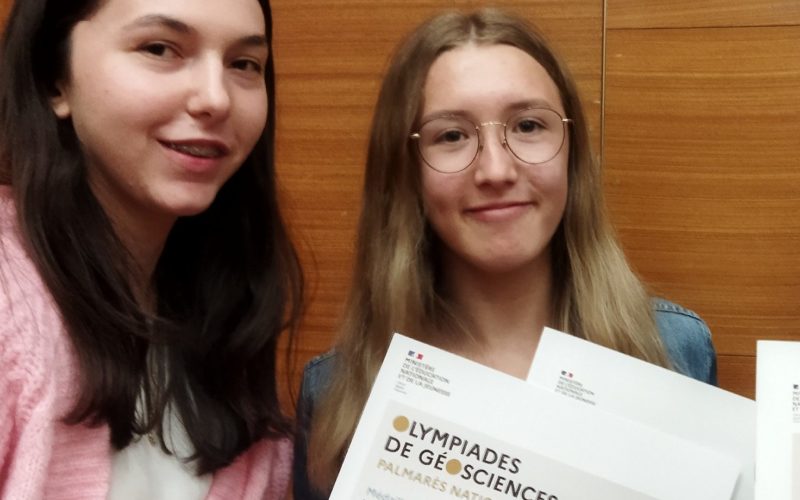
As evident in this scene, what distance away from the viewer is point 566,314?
3.24 ft

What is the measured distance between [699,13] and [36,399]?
108 cm

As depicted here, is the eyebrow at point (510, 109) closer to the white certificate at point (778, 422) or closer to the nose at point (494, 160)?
the nose at point (494, 160)

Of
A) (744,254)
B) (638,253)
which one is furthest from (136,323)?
(744,254)

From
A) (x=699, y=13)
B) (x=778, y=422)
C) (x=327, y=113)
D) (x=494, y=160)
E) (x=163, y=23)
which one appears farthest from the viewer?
(x=327, y=113)

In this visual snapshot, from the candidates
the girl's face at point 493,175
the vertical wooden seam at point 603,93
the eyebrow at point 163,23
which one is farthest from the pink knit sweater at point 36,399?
the vertical wooden seam at point 603,93

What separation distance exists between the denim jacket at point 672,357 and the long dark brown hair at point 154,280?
53 mm

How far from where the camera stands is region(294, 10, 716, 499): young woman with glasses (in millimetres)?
914

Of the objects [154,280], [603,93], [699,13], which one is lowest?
[154,280]

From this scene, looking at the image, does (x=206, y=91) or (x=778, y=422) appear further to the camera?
(x=206, y=91)

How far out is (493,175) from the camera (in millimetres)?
886

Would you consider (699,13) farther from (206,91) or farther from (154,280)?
(154,280)

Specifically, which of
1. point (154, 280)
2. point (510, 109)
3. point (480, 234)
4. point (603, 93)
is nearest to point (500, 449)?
point (480, 234)

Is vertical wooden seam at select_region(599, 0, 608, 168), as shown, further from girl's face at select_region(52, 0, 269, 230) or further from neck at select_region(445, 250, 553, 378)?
girl's face at select_region(52, 0, 269, 230)

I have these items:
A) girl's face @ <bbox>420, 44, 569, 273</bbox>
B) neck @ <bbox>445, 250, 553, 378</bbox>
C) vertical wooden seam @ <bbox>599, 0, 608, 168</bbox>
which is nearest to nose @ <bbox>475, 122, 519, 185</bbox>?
girl's face @ <bbox>420, 44, 569, 273</bbox>
